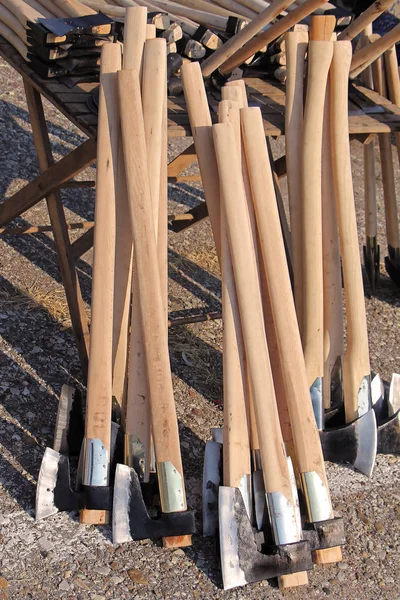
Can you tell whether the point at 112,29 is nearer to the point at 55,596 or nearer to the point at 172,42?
the point at 172,42

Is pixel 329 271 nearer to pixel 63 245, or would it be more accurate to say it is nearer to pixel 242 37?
pixel 242 37

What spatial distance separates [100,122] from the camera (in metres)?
2.85

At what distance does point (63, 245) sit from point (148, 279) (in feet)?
3.24

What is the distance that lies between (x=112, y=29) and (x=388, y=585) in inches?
101

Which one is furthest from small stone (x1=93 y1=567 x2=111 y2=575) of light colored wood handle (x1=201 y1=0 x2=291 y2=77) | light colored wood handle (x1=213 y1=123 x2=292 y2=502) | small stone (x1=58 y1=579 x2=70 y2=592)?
light colored wood handle (x1=201 y1=0 x2=291 y2=77)

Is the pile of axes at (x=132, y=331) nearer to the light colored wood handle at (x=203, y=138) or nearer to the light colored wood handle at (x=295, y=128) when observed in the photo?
the light colored wood handle at (x=203, y=138)

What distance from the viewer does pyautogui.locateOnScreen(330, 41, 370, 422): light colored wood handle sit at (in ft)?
10.2

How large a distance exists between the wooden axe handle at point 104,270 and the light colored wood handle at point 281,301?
1.62ft

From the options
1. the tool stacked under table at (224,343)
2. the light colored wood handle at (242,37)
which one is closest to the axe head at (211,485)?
the tool stacked under table at (224,343)

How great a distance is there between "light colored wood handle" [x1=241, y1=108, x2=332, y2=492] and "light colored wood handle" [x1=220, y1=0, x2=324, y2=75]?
22.2 inches

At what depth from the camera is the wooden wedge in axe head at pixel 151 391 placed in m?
2.67

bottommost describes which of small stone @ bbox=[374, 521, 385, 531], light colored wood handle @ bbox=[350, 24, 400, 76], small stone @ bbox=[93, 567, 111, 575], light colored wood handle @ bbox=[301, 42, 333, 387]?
small stone @ bbox=[374, 521, 385, 531]

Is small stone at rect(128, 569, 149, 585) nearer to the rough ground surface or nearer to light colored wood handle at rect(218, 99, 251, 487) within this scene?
the rough ground surface

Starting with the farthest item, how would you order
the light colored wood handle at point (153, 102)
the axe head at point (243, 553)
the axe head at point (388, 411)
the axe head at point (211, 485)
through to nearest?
the axe head at point (388, 411)
the light colored wood handle at point (153, 102)
the axe head at point (211, 485)
the axe head at point (243, 553)
